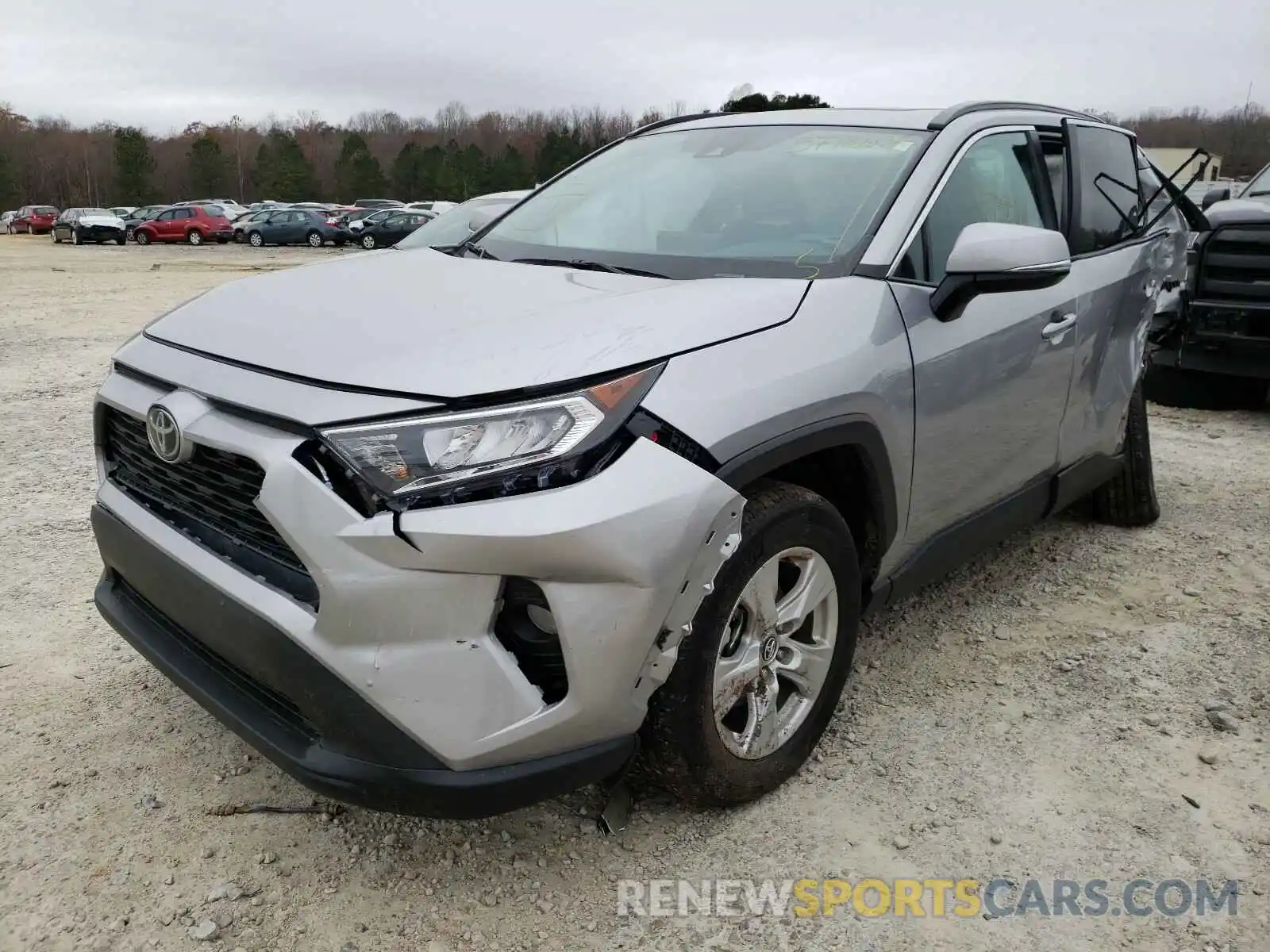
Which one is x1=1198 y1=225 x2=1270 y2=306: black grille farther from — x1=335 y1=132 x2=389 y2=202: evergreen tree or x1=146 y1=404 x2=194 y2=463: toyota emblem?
x1=335 y1=132 x2=389 y2=202: evergreen tree

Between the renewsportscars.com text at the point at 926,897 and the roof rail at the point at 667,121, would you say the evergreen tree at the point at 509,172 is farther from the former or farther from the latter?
the renewsportscars.com text at the point at 926,897

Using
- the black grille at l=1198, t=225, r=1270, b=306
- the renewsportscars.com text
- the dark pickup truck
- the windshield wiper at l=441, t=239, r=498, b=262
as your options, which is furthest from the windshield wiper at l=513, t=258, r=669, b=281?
the black grille at l=1198, t=225, r=1270, b=306

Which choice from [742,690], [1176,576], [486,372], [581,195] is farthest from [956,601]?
[486,372]

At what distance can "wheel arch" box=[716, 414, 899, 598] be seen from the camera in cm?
211

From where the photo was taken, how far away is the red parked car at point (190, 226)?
3612 cm

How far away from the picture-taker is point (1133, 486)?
14.4 feet

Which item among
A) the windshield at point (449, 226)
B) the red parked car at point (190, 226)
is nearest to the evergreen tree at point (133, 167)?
the red parked car at point (190, 226)

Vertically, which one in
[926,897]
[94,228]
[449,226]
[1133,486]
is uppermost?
[94,228]

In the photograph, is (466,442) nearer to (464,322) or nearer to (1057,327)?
(464,322)

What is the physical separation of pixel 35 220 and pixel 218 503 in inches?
2155

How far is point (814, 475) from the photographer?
8.18ft

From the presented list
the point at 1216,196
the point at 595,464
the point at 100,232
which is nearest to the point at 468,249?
the point at 595,464

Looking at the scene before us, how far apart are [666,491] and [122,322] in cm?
1149

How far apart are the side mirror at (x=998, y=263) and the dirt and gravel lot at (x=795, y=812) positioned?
1.27 m
